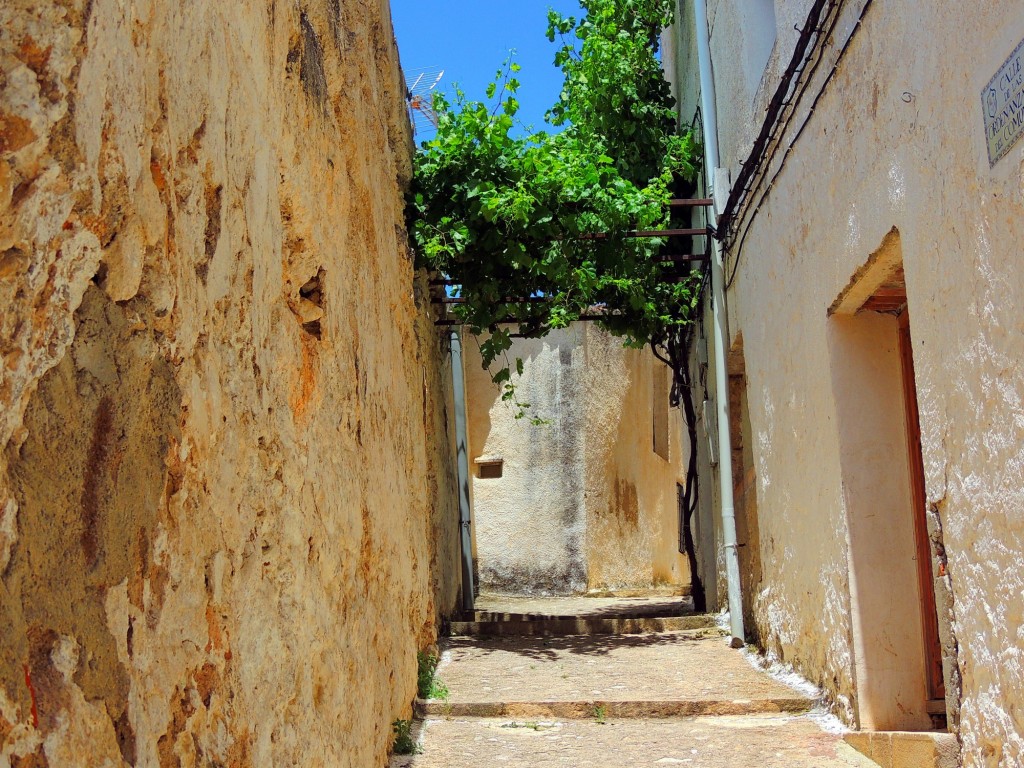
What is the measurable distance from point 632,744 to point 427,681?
4.47 feet

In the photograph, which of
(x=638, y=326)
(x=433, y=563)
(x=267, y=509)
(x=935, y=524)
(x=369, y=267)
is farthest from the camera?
(x=638, y=326)

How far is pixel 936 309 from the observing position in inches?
133

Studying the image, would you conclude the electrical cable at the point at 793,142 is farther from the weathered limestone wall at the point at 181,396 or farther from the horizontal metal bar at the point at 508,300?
the weathered limestone wall at the point at 181,396

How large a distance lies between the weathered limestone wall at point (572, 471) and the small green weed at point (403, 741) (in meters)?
10.8

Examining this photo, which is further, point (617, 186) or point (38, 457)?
point (617, 186)

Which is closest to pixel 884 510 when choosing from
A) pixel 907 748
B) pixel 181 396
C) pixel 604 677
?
pixel 907 748

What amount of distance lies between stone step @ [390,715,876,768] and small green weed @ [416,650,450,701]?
31 cm

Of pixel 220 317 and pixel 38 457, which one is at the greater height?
pixel 220 317

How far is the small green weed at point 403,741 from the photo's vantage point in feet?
14.7

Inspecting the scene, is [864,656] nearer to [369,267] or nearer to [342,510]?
[342,510]

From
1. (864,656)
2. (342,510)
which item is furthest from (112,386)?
(864,656)

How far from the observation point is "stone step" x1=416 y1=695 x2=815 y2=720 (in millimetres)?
5230

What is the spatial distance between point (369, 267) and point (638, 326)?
4.41m

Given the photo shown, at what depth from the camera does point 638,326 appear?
29.1ft
